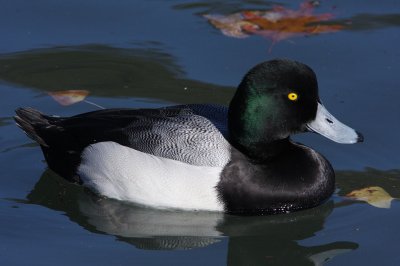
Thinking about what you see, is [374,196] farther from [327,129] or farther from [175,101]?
[175,101]

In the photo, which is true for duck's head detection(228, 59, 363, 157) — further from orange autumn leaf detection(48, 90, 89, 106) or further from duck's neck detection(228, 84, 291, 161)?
orange autumn leaf detection(48, 90, 89, 106)

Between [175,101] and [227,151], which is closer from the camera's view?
[227,151]

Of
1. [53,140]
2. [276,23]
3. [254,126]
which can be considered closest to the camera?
[254,126]

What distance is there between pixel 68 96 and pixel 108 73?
0.61 m

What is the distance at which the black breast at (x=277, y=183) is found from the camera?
705 cm

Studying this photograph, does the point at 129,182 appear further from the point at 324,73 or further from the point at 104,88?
the point at 324,73

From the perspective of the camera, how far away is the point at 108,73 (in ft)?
30.4

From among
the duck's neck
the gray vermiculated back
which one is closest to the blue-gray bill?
the duck's neck

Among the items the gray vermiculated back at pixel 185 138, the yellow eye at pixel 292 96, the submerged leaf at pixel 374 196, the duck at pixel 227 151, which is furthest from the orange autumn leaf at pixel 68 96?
the submerged leaf at pixel 374 196

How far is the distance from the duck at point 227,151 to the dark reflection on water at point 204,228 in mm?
73

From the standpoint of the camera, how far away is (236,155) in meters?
Result: 7.14

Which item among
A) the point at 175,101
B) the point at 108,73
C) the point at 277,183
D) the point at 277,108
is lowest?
the point at 277,183

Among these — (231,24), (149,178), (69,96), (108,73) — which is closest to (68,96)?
(69,96)

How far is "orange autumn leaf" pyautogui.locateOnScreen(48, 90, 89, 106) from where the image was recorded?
8.73 meters
